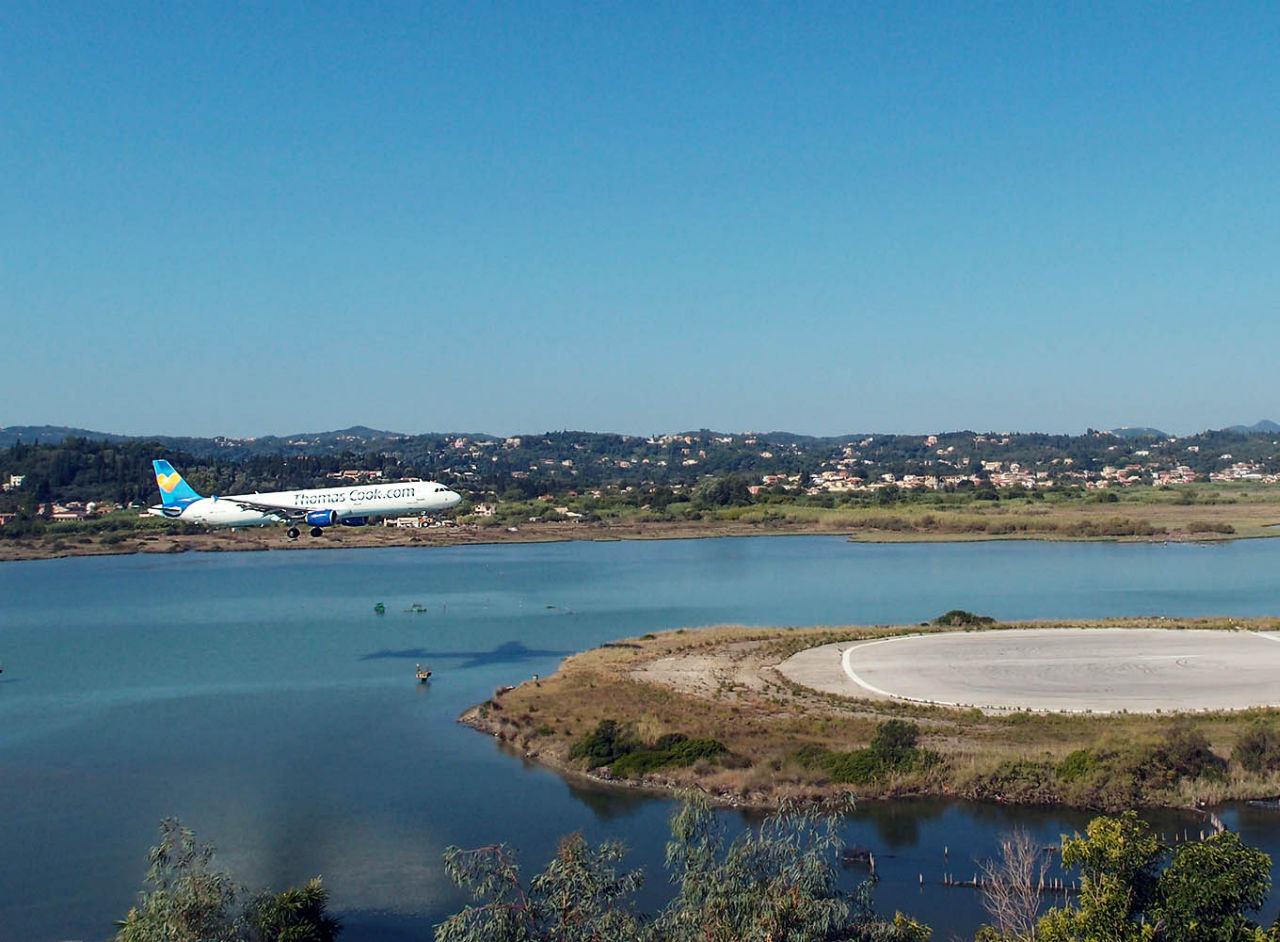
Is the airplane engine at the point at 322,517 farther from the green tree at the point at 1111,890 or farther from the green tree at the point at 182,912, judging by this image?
the green tree at the point at 1111,890

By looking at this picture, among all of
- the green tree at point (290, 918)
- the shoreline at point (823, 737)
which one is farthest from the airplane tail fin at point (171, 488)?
the green tree at point (290, 918)

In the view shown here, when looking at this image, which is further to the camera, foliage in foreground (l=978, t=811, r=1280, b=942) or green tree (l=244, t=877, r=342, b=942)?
green tree (l=244, t=877, r=342, b=942)

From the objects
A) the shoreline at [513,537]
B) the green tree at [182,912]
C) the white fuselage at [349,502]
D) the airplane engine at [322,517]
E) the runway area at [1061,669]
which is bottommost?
the shoreline at [513,537]

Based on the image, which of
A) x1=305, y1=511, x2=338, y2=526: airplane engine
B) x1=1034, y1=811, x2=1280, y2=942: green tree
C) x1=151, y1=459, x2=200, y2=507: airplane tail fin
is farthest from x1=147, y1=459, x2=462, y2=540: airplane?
x1=1034, y1=811, x2=1280, y2=942: green tree

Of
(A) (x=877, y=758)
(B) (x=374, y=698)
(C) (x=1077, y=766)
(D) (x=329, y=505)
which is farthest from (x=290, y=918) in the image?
(D) (x=329, y=505)

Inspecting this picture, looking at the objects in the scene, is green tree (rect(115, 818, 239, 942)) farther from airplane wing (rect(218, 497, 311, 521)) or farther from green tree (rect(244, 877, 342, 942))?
airplane wing (rect(218, 497, 311, 521))

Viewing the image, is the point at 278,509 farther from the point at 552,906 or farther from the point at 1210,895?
the point at 1210,895
